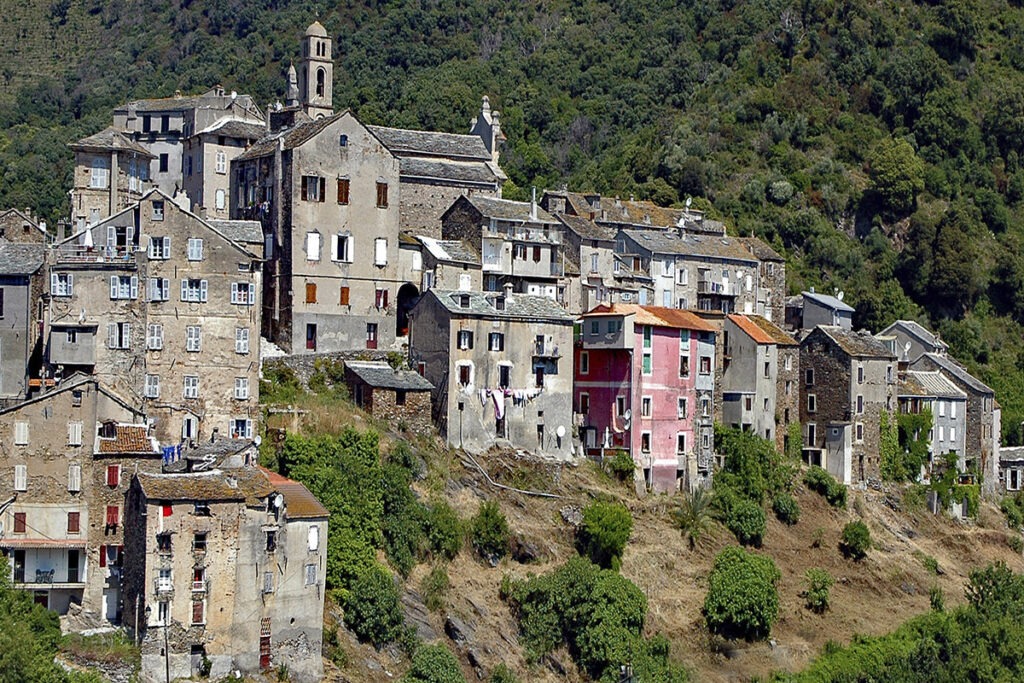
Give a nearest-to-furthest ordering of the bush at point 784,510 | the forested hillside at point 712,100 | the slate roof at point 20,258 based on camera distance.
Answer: the slate roof at point 20,258 → the bush at point 784,510 → the forested hillside at point 712,100

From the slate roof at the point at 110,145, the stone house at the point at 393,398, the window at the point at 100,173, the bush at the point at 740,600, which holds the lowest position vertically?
the bush at the point at 740,600

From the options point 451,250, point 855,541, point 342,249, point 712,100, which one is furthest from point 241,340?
point 712,100

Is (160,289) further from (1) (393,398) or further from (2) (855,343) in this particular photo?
(2) (855,343)

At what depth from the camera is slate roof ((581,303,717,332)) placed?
313 feet

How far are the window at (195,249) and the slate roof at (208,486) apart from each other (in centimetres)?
1234

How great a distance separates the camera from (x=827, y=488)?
102 metres

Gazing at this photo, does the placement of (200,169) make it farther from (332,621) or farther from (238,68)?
(238,68)

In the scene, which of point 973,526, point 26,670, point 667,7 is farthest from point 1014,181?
point 26,670

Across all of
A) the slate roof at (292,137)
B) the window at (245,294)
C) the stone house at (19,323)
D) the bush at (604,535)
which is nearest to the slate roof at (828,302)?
the bush at (604,535)

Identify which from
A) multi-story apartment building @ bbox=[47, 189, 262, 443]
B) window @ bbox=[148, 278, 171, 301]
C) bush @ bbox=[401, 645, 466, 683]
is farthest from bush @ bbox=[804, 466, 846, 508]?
window @ bbox=[148, 278, 171, 301]

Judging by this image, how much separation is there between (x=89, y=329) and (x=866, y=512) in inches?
1777

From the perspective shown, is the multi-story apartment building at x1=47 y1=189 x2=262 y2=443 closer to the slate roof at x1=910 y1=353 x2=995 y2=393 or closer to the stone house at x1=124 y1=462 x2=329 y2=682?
the stone house at x1=124 y1=462 x2=329 y2=682

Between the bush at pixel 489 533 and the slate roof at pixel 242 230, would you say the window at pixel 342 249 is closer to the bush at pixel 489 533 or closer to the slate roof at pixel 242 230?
the slate roof at pixel 242 230

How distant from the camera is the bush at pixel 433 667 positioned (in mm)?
75688
